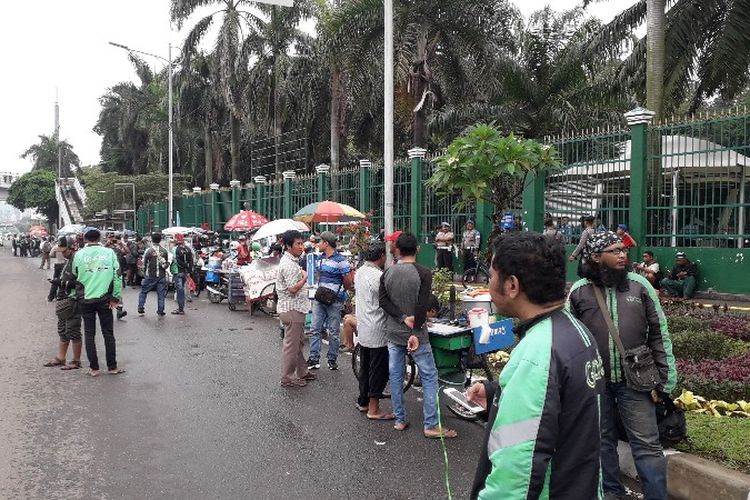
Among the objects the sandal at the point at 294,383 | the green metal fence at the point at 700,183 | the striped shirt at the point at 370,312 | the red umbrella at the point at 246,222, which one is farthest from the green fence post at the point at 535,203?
the striped shirt at the point at 370,312

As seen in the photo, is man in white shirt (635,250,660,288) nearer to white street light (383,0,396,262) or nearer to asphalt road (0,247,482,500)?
white street light (383,0,396,262)

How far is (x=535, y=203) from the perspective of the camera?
50.7 feet

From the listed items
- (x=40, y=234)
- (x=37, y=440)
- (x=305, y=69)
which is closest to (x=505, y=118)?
(x=305, y=69)

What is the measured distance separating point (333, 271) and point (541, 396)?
6.47m

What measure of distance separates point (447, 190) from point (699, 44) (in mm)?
10652

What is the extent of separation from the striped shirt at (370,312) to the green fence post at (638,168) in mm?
8403

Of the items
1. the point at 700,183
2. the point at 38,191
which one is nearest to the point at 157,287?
the point at 700,183

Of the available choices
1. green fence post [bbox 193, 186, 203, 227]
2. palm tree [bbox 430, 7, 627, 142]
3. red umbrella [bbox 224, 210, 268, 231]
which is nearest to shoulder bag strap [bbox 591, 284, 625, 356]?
red umbrella [bbox 224, 210, 268, 231]

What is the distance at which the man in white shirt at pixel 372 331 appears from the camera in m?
6.31

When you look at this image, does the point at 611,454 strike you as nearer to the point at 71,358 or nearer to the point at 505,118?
the point at 71,358

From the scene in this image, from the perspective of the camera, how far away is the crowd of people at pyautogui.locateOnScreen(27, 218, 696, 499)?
80.9 inches

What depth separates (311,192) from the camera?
81.3 feet

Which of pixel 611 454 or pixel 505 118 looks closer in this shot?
Answer: pixel 611 454

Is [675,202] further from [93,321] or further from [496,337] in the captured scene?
[93,321]
